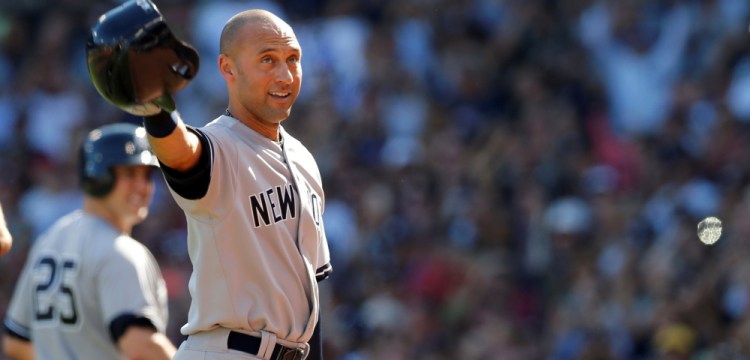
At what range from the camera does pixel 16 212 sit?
44.4 feet

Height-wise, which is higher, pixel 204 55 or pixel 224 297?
pixel 204 55

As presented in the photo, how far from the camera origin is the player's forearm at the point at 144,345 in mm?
6233

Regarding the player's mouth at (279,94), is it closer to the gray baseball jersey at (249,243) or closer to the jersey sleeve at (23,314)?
the gray baseball jersey at (249,243)

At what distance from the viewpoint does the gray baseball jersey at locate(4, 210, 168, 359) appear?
253 inches

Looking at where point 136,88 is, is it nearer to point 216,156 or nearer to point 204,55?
point 216,156

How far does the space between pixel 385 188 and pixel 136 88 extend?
7.99 m

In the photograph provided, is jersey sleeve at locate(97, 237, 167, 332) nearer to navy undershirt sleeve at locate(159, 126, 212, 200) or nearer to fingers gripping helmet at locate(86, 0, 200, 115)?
navy undershirt sleeve at locate(159, 126, 212, 200)

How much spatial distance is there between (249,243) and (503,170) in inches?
282

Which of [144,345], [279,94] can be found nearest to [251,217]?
[279,94]

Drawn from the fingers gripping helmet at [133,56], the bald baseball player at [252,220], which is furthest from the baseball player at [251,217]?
the fingers gripping helmet at [133,56]

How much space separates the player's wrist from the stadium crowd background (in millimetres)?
5800

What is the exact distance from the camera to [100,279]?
6500 millimetres

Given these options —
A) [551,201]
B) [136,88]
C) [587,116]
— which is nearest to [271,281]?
[136,88]

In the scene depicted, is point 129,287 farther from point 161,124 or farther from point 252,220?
point 161,124
